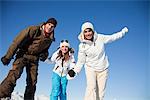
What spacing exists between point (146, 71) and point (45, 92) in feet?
2.58

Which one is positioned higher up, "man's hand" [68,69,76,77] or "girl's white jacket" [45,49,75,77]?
"girl's white jacket" [45,49,75,77]

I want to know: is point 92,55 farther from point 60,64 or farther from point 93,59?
point 60,64

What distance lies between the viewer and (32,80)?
2359mm

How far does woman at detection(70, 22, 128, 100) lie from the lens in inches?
93.1

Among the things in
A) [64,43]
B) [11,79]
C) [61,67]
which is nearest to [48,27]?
[64,43]

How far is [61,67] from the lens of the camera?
244 centimetres

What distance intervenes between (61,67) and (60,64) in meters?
0.02

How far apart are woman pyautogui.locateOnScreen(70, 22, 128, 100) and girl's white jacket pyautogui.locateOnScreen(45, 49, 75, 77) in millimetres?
70

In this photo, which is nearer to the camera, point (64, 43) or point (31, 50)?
point (31, 50)

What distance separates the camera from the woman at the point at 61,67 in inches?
93.7

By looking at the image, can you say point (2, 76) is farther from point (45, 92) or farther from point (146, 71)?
point (146, 71)

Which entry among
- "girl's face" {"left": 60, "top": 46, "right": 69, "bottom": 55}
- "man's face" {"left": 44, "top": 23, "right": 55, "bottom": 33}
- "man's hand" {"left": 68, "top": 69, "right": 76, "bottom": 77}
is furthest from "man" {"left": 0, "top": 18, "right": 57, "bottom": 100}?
"man's hand" {"left": 68, "top": 69, "right": 76, "bottom": 77}

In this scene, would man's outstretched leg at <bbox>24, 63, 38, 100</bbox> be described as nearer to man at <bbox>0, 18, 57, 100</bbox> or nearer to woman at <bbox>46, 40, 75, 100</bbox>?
man at <bbox>0, 18, 57, 100</bbox>

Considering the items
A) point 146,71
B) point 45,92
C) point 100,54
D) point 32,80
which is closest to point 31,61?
point 32,80
